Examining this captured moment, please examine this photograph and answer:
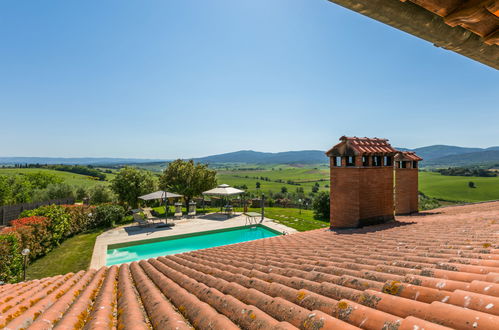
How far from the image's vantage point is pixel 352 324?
1.51m

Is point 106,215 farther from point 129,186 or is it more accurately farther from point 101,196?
point 101,196

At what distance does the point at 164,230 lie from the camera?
1659 centimetres

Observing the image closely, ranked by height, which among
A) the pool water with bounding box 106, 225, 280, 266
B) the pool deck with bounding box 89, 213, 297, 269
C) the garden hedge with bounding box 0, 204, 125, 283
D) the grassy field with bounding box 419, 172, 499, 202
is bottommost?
the grassy field with bounding box 419, 172, 499, 202

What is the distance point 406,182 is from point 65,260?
16.3m

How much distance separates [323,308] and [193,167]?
23226mm

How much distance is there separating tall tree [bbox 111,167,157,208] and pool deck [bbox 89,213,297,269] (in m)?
4.20

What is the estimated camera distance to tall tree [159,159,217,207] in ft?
76.5

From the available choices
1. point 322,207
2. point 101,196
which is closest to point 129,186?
point 101,196

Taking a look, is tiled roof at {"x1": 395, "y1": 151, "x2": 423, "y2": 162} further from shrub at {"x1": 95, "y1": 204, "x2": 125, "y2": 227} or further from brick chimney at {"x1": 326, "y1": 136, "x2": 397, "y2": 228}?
shrub at {"x1": 95, "y1": 204, "x2": 125, "y2": 227}

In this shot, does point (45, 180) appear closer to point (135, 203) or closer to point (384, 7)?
point (135, 203)

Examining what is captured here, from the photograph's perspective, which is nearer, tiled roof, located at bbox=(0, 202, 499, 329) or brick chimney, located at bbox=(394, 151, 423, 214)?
tiled roof, located at bbox=(0, 202, 499, 329)

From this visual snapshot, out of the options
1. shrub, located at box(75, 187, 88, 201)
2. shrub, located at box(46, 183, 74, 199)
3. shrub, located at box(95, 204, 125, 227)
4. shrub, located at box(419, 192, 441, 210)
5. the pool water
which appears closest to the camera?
the pool water

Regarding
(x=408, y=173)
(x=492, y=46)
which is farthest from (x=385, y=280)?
(x=408, y=173)

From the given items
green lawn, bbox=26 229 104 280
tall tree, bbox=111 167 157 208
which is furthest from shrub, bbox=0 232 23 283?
tall tree, bbox=111 167 157 208
